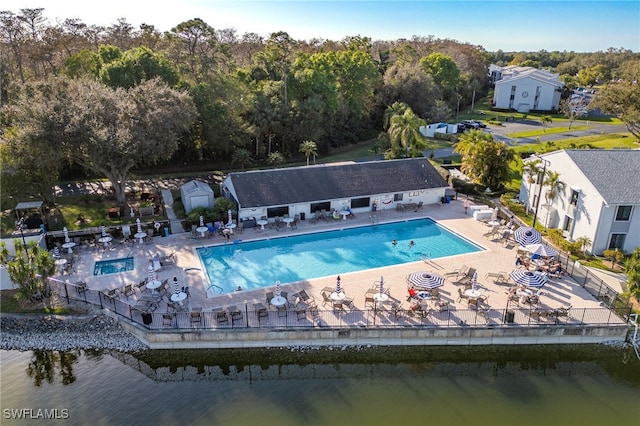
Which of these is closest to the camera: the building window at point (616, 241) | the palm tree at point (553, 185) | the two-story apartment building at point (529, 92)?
the building window at point (616, 241)

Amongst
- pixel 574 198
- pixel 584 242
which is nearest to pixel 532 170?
pixel 574 198

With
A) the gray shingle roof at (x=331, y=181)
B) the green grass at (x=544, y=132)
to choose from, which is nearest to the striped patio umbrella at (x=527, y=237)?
the gray shingle roof at (x=331, y=181)

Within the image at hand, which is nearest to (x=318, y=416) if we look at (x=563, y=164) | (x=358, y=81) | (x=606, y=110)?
(x=563, y=164)

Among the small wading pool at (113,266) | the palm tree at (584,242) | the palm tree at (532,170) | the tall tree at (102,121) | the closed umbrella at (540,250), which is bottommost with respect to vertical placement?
the small wading pool at (113,266)

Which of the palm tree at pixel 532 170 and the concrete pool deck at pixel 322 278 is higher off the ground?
the palm tree at pixel 532 170

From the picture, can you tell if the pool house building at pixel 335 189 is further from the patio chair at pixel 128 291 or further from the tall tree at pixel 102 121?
the patio chair at pixel 128 291

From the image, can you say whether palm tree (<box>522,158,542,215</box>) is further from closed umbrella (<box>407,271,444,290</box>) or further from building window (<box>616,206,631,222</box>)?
closed umbrella (<box>407,271,444,290</box>)
